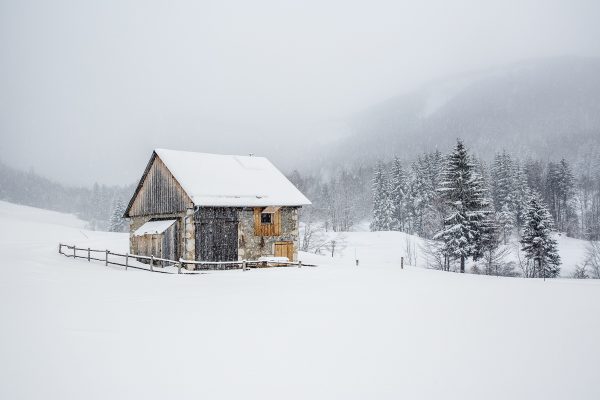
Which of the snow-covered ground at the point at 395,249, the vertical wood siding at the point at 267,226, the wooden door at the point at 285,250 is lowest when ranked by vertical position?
the snow-covered ground at the point at 395,249

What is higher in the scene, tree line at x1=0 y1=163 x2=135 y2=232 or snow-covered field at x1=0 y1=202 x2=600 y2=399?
tree line at x1=0 y1=163 x2=135 y2=232

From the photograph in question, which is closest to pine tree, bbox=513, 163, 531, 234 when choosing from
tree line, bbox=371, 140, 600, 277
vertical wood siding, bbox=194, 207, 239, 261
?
tree line, bbox=371, 140, 600, 277

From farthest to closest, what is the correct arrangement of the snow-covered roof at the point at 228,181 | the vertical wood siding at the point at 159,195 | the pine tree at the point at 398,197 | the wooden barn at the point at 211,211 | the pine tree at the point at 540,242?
1. the pine tree at the point at 398,197
2. the pine tree at the point at 540,242
3. the vertical wood siding at the point at 159,195
4. the snow-covered roof at the point at 228,181
5. the wooden barn at the point at 211,211

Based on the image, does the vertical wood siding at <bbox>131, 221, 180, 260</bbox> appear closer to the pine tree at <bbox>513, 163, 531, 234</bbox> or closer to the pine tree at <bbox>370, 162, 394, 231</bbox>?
the pine tree at <bbox>370, 162, 394, 231</bbox>

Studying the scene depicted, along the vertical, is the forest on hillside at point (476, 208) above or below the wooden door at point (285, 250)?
above

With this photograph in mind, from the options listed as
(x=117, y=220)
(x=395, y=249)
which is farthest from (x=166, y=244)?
(x=117, y=220)

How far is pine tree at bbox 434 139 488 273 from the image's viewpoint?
3036 cm

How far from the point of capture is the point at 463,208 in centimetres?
3091

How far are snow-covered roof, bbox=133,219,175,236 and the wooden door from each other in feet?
23.0

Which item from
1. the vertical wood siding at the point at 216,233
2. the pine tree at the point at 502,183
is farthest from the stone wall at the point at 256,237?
the pine tree at the point at 502,183

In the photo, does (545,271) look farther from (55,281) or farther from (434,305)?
(55,281)

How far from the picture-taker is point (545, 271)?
33312 mm

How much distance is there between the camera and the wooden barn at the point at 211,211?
74.7ft

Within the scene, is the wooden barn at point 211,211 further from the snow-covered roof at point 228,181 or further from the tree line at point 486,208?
the tree line at point 486,208
